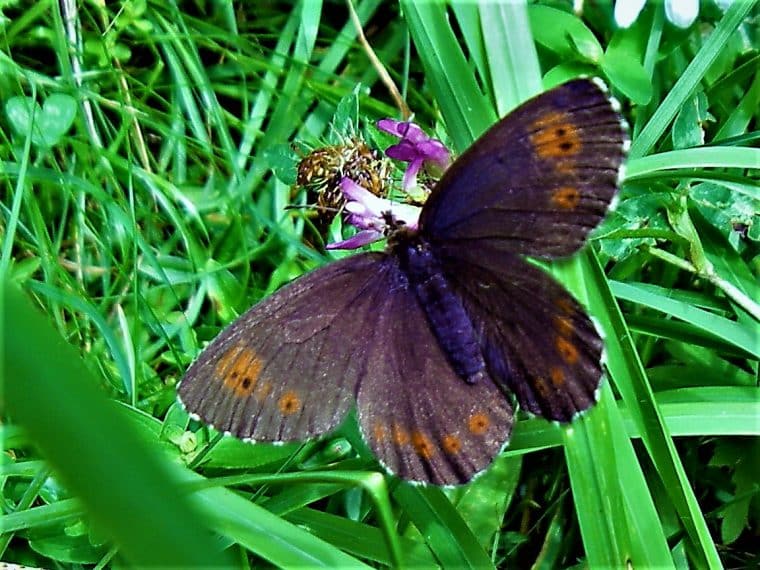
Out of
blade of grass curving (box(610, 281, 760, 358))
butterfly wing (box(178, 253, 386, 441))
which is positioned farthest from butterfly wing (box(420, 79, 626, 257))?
blade of grass curving (box(610, 281, 760, 358))

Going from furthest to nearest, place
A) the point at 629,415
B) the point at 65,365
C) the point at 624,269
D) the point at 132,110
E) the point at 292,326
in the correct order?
the point at 132,110 → the point at 624,269 → the point at 629,415 → the point at 292,326 → the point at 65,365

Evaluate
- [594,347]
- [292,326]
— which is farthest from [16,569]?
[594,347]

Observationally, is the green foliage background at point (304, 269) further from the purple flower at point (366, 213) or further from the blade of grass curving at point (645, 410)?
the purple flower at point (366, 213)

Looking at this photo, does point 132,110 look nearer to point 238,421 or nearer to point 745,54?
point 238,421

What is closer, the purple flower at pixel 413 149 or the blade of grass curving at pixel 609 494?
the blade of grass curving at pixel 609 494

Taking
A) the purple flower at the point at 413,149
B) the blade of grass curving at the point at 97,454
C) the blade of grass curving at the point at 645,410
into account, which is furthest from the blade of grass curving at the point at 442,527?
the blade of grass curving at the point at 97,454

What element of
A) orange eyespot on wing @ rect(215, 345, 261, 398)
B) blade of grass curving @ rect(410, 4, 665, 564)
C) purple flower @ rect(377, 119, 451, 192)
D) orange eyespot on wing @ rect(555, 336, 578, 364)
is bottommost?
blade of grass curving @ rect(410, 4, 665, 564)

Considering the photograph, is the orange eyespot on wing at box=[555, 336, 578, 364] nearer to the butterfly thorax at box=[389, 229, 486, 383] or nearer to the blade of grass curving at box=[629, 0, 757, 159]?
the butterfly thorax at box=[389, 229, 486, 383]
